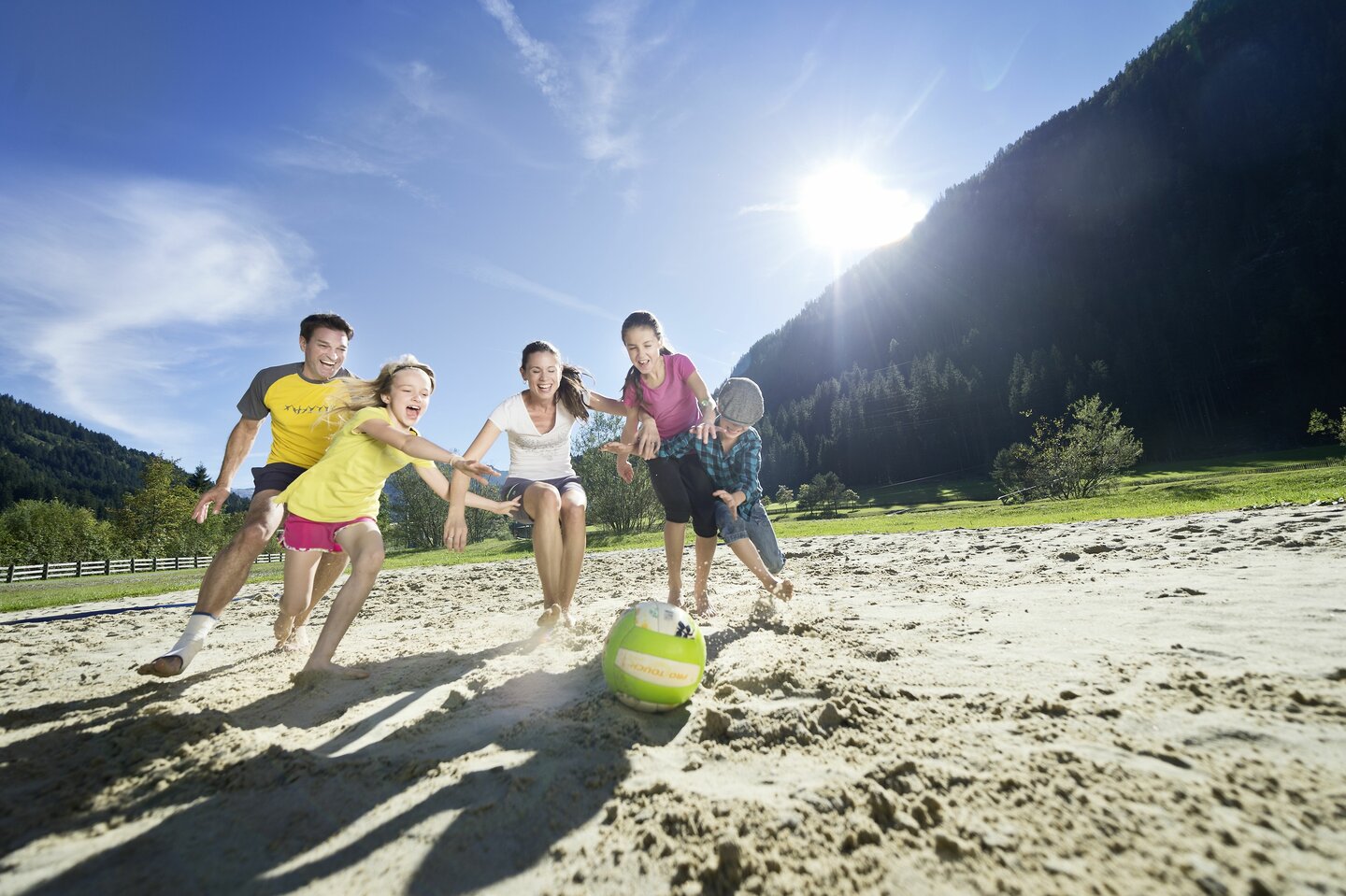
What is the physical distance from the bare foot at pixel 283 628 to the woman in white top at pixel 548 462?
1924mm

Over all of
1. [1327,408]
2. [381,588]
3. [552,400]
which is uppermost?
[1327,408]

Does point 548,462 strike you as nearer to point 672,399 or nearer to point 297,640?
point 672,399

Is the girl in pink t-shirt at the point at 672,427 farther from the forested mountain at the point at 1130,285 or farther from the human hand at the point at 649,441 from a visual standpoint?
the forested mountain at the point at 1130,285

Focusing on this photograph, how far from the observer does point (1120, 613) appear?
3.67m

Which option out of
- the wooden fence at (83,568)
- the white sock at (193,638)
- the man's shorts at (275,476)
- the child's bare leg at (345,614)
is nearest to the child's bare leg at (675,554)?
the child's bare leg at (345,614)

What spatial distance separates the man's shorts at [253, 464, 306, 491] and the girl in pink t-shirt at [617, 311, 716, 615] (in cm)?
274

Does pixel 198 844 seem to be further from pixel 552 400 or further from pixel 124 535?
pixel 124 535

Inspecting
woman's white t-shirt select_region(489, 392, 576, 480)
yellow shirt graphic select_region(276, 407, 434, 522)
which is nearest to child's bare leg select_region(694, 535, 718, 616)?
woman's white t-shirt select_region(489, 392, 576, 480)

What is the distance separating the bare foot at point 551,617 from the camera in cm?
457

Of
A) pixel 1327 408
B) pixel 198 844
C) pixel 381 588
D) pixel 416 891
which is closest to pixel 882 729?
pixel 416 891

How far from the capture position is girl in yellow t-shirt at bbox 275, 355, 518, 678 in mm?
3537

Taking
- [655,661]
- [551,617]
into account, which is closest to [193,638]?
[551,617]

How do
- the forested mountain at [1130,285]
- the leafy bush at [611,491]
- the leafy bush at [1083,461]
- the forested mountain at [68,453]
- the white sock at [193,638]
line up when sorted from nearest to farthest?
the white sock at [193,638] → the leafy bush at [1083,461] → the leafy bush at [611,491] → the forested mountain at [1130,285] → the forested mountain at [68,453]

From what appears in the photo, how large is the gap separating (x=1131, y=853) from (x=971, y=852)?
0.37 meters
